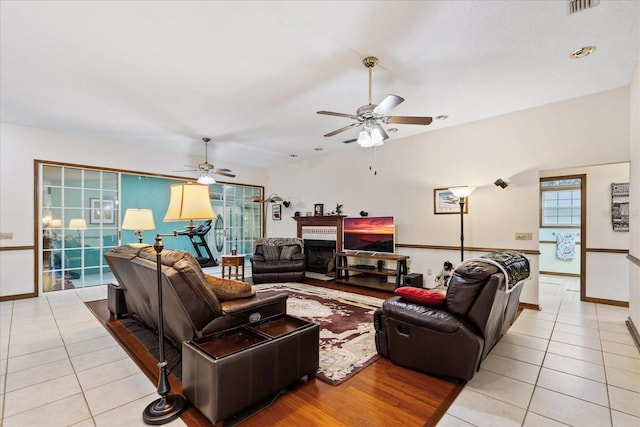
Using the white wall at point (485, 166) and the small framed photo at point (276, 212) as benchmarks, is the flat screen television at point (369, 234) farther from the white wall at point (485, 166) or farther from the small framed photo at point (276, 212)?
the small framed photo at point (276, 212)

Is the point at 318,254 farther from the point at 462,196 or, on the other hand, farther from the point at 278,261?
the point at 462,196

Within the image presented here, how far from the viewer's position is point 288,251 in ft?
20.9

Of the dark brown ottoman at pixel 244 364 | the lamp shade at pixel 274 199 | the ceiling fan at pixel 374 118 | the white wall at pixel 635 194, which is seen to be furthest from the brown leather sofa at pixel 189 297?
the lamp shade at pixel 274 199

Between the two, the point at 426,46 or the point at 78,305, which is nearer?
the point at 426,46

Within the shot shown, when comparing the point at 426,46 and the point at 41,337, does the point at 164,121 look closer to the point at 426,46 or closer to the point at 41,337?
the point at 41,337

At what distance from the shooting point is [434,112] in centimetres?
432

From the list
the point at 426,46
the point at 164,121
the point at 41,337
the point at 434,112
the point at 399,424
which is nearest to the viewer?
the point at 399,424

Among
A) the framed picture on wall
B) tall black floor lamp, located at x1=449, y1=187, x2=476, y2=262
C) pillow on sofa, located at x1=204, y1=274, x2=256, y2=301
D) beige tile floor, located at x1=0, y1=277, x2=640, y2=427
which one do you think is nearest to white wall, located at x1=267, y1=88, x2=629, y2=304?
tall black floor lamp, located at x1=449, y1=187, x2=476, y2=262

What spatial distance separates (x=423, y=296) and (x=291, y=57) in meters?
2.57

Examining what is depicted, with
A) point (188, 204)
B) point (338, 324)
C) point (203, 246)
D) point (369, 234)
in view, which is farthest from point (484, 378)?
point (203, 246)

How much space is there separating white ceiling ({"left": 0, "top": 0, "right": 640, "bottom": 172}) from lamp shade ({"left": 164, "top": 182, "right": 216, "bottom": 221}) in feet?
4.63

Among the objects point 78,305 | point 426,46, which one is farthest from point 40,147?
point 426,46

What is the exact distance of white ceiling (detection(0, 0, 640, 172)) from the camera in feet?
7.48

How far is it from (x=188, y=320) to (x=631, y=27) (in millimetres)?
4341
